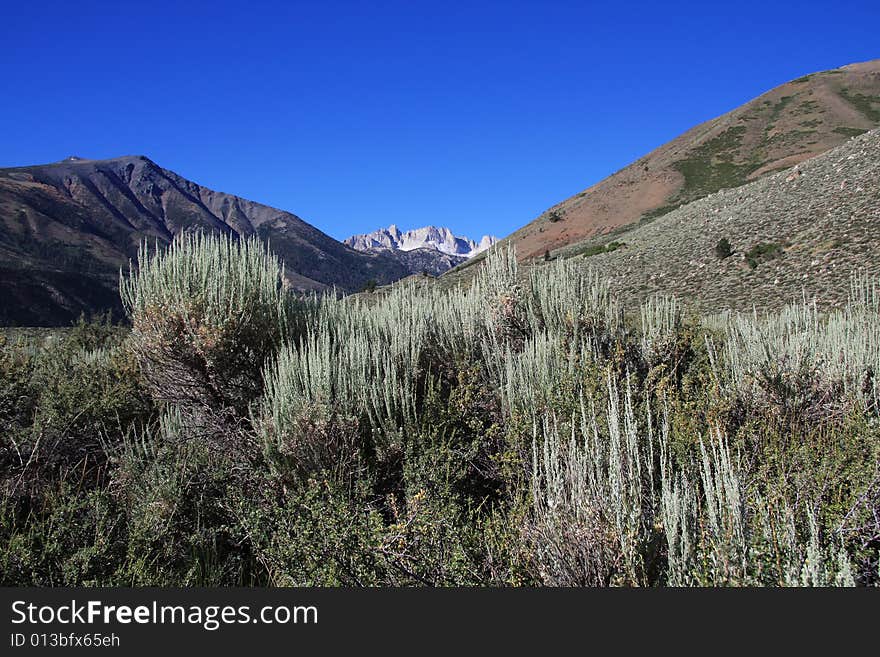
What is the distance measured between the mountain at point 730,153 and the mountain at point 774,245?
844 inches

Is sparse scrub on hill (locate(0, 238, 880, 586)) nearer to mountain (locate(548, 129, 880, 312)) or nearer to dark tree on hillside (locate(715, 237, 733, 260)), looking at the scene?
mountain (locate(548, 129, 880, 312))

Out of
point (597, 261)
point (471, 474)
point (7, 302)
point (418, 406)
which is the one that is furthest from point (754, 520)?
point (7, 302)

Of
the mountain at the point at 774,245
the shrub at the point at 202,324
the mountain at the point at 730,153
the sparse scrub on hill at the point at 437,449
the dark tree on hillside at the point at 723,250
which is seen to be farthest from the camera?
the mountain at the point at 730,153

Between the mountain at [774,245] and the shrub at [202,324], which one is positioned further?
the mountain at [774,245]

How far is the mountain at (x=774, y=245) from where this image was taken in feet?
52.2

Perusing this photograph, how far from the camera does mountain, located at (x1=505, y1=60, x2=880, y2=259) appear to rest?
4991 centimetres

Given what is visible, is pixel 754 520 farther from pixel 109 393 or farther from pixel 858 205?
pixel 858 205

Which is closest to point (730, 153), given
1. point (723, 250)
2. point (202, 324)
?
point (723, 250)

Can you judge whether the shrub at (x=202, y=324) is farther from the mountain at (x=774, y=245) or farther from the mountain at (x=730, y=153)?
the mountain at (x=730, y=153)

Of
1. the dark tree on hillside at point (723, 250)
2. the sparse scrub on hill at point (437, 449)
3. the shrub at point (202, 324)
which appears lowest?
the sparse scrub on hill at point (437, 449)

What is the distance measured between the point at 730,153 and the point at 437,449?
6221 centimetres

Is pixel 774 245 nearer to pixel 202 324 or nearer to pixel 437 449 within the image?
pixel 437 449

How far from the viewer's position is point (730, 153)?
2185 inches

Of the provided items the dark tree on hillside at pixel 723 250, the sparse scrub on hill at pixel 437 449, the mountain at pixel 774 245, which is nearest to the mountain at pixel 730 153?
the mountain at pixel 774 245
